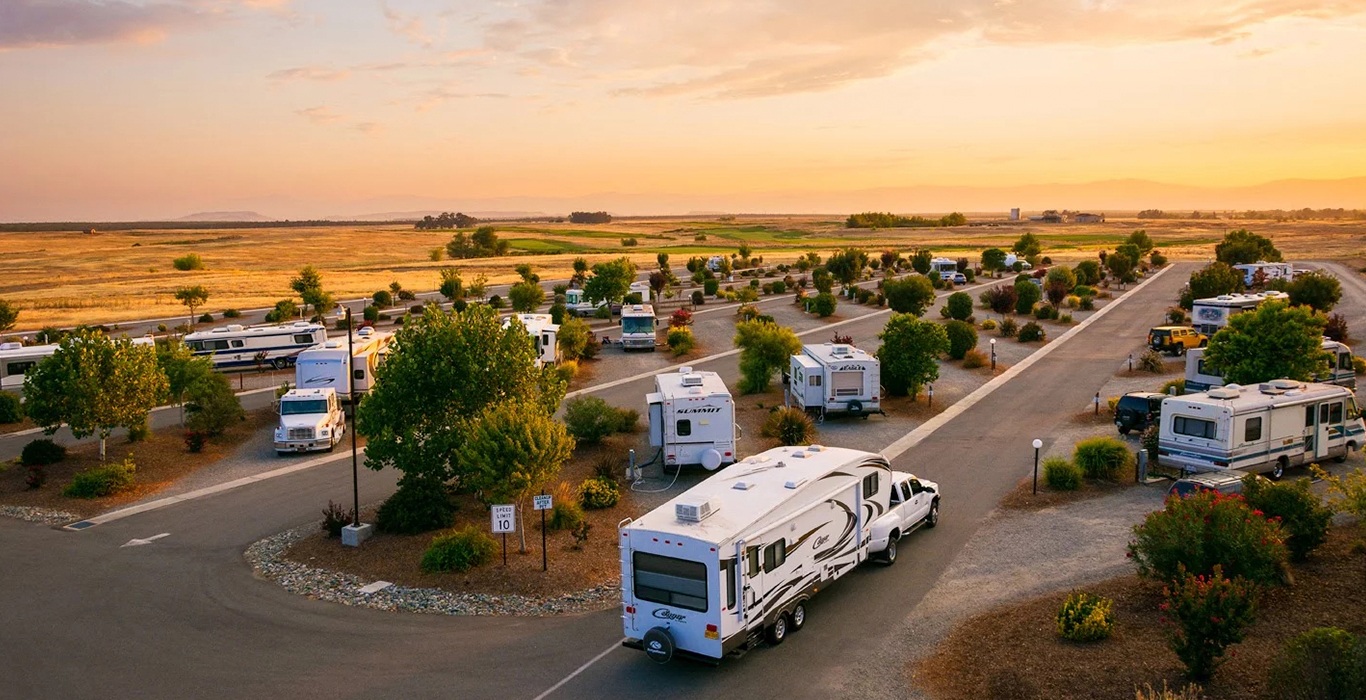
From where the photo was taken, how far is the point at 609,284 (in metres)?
61.1

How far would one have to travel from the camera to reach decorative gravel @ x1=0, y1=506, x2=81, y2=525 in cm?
2312

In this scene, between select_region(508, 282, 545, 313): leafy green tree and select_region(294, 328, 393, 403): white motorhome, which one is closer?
select_region(294, 328, 393, 403): white motorhome

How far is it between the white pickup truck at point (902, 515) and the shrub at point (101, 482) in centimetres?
2070

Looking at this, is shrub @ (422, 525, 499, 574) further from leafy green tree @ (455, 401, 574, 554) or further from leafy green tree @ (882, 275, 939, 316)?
leafy green tree @ (882, 275, 939, 316)

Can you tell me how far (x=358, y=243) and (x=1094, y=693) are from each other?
17158 cm

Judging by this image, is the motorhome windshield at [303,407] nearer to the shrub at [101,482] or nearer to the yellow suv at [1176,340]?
the shrub at [101,482]

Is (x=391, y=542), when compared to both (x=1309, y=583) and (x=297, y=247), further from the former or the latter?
(x=297, y=247)

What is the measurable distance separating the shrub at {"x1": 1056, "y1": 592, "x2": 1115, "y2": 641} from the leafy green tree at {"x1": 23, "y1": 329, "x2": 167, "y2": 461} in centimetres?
2588

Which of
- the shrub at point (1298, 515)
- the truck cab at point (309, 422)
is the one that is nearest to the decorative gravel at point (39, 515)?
the truck cab at point (309, 422)

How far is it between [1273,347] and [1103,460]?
821cm

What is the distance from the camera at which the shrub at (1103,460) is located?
76.5 feet

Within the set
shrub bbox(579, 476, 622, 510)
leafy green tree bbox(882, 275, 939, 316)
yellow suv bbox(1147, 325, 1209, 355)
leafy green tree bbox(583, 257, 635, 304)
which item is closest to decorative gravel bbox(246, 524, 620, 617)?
shrub bbox(579, 476, 622, 510)

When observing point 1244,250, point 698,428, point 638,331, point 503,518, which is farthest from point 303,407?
point 1244,250

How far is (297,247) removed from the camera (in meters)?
158
